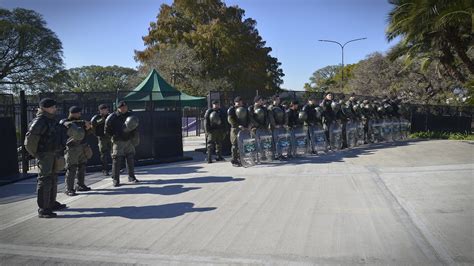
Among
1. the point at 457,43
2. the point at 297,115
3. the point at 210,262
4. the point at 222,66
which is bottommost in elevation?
the point at 210,262

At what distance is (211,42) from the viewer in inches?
1531

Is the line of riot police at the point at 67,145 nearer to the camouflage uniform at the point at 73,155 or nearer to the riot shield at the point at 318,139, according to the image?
the camouflage uniform at the point at 73,155

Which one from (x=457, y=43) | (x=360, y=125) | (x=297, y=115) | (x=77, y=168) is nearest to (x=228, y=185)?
(x=77, y=168)

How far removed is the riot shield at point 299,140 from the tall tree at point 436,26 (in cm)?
721

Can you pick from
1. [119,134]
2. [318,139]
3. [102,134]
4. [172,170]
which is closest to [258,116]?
[172,170]

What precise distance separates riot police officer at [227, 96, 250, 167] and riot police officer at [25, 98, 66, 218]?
5341 millimetres

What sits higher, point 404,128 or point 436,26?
point 436,26

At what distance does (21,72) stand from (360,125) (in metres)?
37.3

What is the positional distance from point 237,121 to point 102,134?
3.57m

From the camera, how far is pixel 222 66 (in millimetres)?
Answer: 40500

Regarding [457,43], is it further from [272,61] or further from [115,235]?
[272,61]

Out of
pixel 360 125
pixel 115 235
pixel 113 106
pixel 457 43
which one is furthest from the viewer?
pixel 457 43

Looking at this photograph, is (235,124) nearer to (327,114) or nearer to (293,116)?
(293,116)

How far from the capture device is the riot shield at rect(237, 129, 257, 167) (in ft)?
37.5
